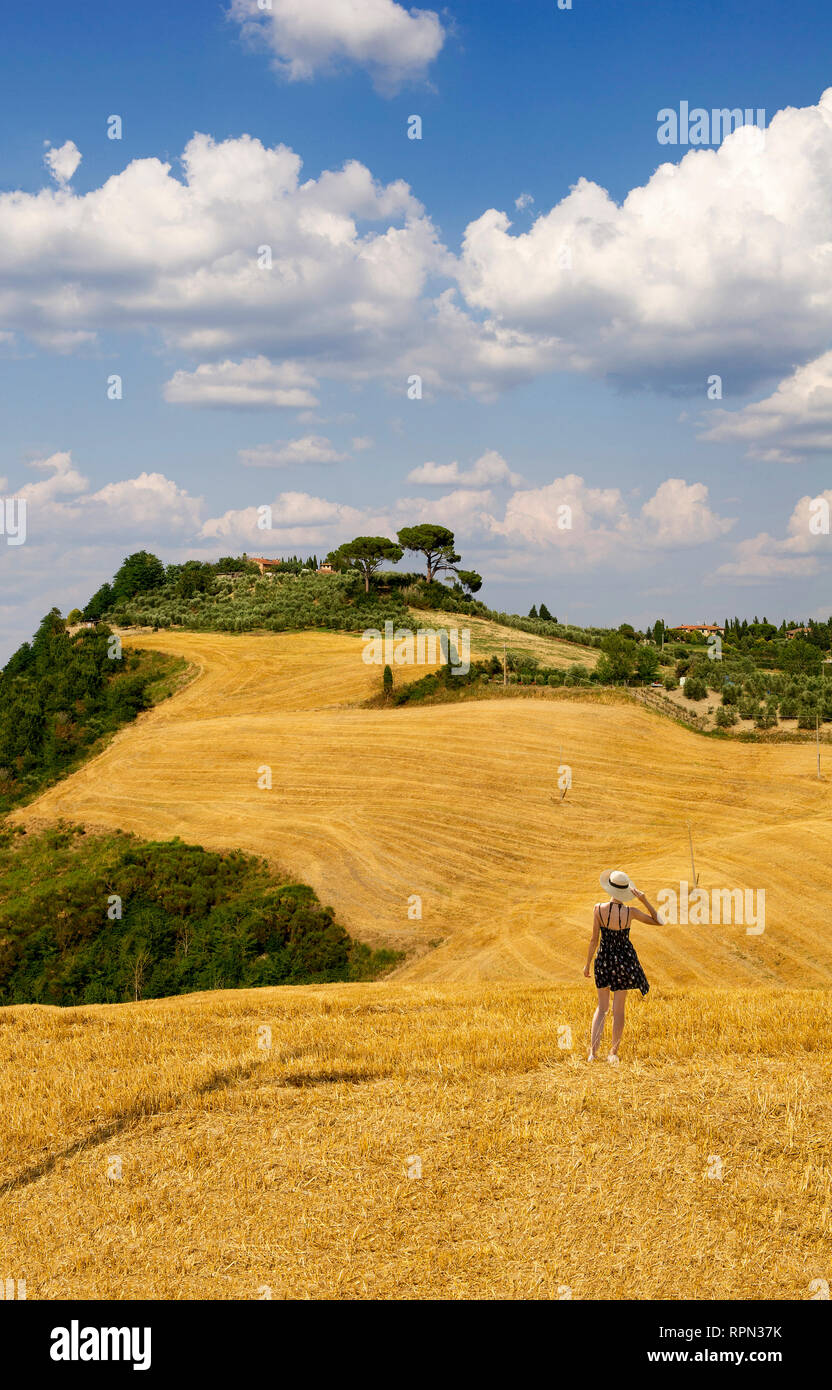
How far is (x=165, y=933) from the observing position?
34188 mm

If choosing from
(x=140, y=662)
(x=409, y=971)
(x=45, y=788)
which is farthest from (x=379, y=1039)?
(x=140, y=662)

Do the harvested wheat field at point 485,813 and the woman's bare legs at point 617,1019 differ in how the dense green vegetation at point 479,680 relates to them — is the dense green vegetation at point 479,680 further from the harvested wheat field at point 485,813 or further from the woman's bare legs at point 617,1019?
the woman's bare legs at point 617,1019

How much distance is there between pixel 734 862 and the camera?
31797 mm

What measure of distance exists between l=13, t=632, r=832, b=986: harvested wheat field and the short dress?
576 inches

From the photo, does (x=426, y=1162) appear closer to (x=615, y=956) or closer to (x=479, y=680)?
(x=615, y=956)

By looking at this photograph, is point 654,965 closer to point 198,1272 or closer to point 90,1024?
point 90,1024

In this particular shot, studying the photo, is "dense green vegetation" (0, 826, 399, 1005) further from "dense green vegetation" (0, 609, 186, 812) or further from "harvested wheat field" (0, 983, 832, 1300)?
"harvested wheat field" (0, 983, 832, 1300)

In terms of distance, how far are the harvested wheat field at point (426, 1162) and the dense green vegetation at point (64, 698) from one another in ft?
150

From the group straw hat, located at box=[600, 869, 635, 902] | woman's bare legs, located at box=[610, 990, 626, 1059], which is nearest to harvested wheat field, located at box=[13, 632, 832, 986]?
woman's bare legs, located at box=[610, 990, 626, 1059]

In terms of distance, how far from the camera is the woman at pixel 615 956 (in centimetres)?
1047

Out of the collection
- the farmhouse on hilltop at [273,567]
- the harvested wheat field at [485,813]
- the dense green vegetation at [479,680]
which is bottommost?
the harvested wheat field at [485,813]

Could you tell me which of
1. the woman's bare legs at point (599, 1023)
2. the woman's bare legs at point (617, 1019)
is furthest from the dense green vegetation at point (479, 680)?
the woman's bare legs at point (617, 1019)

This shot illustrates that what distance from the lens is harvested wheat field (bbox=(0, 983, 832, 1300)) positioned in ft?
21.7
